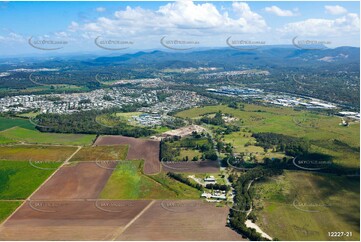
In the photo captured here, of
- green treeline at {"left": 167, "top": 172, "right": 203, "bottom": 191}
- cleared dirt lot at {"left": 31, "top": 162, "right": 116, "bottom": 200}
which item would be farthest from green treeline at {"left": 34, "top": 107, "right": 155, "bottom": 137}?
green treeline at {"left": 167, "top": 172, "right": 203, "bottom": 191}

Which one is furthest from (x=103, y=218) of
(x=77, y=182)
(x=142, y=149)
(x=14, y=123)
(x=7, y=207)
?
(x=14, y=123)

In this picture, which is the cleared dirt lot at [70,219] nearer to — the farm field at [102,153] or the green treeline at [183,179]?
the green treeline at [183,179]

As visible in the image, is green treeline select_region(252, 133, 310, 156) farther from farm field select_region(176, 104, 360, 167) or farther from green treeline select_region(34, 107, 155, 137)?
green treeline select_region(34, 107, 155, 137)

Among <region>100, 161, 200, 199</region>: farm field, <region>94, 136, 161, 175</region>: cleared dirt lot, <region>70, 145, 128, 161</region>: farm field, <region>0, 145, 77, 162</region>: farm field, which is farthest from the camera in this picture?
<region>0, 145, 77, 162</region>: farm field

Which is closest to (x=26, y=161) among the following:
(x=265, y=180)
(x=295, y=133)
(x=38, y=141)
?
(x=38, y=141)

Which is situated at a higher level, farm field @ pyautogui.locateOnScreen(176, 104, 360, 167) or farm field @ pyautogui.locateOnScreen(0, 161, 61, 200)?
farm field @ pyautogui.locateOnScreen(176, 104, 360, 167)

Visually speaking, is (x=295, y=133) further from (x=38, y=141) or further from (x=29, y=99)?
(x=29, y=99)

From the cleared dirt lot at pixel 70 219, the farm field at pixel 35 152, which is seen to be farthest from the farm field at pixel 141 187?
the farm field at pixel 35 152
